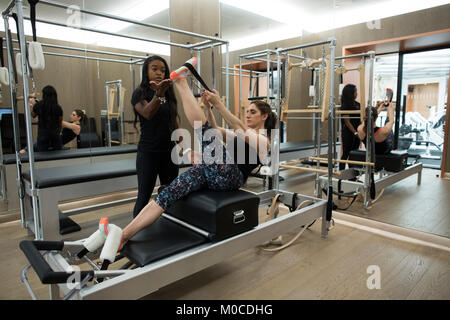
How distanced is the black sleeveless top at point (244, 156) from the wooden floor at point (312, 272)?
2.14ft

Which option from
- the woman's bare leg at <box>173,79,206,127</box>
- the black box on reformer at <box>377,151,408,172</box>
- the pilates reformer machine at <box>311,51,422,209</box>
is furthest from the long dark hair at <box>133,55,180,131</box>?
the black box on reformer at <box>377,151,408,172</box>

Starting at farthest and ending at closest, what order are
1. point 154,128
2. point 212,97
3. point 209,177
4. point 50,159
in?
point 50,159
point 154,128
point 209,177
point 212,97

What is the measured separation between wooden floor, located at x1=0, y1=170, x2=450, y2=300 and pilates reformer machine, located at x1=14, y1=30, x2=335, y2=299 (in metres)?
0.23

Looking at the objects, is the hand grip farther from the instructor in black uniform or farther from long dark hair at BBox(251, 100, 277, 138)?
long dark hair at BBox(251, 100, 277, 138)

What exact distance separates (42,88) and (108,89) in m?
0.63

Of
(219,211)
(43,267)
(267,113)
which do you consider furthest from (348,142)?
(43,267)

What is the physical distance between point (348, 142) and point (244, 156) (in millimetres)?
2317

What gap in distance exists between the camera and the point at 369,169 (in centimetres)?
301

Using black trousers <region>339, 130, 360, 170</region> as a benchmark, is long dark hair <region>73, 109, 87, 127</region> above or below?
above

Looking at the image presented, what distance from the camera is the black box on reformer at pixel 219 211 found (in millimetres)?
1599

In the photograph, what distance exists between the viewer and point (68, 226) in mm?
2502

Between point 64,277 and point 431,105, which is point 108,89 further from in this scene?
point 431,105

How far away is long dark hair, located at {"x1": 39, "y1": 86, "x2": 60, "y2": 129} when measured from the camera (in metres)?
2.78

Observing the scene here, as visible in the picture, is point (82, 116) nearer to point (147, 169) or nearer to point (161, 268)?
point (147, 169)
